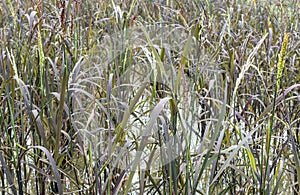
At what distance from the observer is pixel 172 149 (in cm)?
117

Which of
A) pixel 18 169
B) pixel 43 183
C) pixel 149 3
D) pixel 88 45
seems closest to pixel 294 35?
pixel 149 3

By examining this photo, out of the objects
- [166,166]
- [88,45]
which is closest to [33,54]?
[88,45]

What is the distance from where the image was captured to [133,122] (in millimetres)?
1347

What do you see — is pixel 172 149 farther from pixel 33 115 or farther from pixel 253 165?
pixel 33 115

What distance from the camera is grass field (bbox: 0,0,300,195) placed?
109 centimetres

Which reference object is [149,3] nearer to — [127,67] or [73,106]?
[127,67]

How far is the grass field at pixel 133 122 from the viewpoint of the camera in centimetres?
109

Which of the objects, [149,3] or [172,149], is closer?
[172,149]

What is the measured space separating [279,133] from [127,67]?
2.19ft

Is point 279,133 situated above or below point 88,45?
below

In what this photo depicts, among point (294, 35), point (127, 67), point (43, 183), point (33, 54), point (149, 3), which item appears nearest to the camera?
point (43, 183)

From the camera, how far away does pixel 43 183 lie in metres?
1.59

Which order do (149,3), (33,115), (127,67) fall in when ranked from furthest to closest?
(149,3) → (127,67) → (33,115)

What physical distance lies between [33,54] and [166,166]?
1.22m
